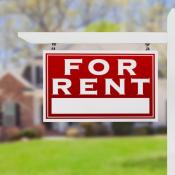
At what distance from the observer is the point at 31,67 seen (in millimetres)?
25266

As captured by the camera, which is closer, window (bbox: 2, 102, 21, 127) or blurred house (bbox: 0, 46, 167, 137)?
window (bbox: 2, 102, 21, 127)

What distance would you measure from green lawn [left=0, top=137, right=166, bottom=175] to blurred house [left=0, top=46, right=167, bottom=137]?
0.97m

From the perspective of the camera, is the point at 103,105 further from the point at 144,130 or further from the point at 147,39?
the point at 144,130

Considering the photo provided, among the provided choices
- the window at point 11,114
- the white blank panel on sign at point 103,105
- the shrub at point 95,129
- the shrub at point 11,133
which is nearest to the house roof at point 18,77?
the window at point 11,114

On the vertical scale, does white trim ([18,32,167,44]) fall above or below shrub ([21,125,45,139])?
above

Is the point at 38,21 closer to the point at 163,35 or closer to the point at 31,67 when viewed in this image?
the point at 31,67

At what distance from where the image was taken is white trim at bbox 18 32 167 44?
357 centimetres

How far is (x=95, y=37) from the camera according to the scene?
11.7 ft

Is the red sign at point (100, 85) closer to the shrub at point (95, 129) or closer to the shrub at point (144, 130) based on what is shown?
the shrub at point (95, 129)

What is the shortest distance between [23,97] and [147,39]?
71.8ft

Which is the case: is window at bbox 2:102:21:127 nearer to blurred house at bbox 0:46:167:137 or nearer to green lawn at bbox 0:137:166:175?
blurred house at bbox 0:46:167:137

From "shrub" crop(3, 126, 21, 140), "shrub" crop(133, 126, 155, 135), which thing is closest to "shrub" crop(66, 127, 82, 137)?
"shrub" crop(3, 126, 21, 140)

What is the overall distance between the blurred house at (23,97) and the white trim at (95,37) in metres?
21.1
